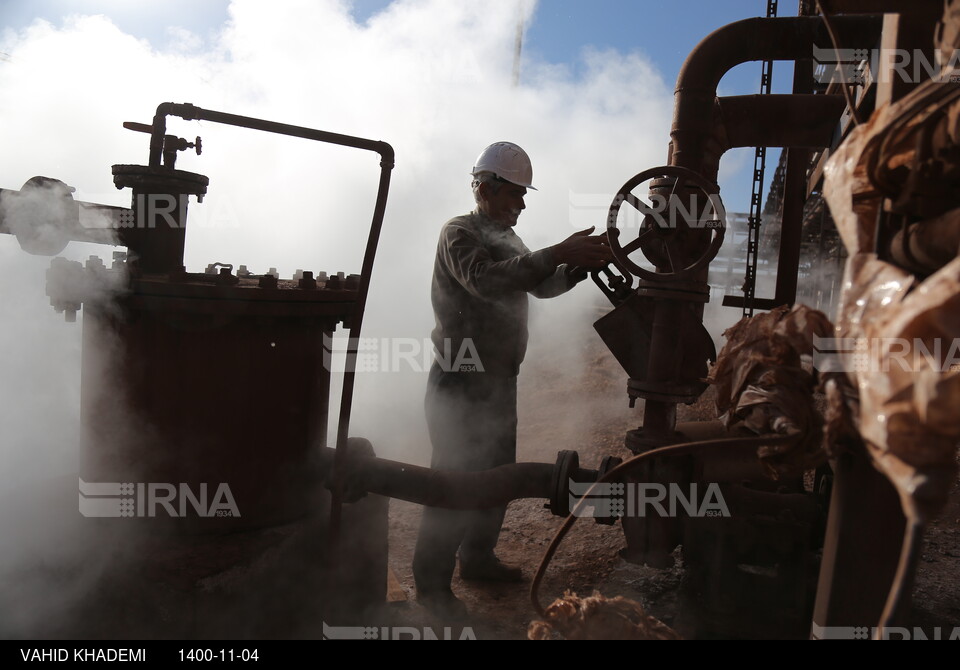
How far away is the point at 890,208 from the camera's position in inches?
57.1

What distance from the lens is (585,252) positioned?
2.97 metres

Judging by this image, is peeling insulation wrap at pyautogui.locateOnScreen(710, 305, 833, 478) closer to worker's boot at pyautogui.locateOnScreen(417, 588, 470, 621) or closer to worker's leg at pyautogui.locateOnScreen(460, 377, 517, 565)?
worker's leg at pyautogui.locateOnScreen(460, 377, 517, 565)

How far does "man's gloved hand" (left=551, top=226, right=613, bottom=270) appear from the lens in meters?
2.97

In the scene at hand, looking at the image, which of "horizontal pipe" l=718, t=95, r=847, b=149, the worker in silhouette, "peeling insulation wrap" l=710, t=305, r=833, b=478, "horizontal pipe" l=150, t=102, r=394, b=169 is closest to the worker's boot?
the worker in silhouette

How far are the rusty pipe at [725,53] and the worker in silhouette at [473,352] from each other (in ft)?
2.71

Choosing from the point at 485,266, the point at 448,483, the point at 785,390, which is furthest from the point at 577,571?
the point at 785,390

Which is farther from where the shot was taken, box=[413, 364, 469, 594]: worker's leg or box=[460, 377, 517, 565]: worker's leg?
box=[460, 377, 517, 565]: worker's leg

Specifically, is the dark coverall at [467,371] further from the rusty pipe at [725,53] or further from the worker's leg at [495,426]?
the rusty pipe at [725,53]

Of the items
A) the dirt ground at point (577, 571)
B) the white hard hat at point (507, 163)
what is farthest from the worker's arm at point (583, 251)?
the dirt ground at point (577, 571)

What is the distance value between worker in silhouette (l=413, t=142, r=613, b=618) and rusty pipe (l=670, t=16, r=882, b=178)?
0.83m

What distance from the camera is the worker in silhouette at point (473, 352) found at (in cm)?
338

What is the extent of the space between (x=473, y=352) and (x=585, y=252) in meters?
0.86
